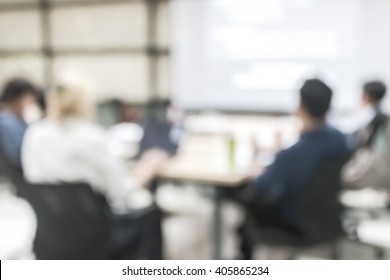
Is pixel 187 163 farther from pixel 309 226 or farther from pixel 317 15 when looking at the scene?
pixel 317 15

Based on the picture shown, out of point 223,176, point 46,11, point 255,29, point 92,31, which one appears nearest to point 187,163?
point 223,176

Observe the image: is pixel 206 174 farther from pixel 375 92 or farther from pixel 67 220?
pixel 375 92

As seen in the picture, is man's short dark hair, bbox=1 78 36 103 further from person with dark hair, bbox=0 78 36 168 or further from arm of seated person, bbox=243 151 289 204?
arm of seated person, bbox=243 151 289 204

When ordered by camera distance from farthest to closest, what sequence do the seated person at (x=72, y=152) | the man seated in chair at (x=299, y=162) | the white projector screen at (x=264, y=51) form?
the white projector screen at (x=264, y=51)
the man seated in chair at (x=299, y=162)
the seated person at (x=72, y=152)

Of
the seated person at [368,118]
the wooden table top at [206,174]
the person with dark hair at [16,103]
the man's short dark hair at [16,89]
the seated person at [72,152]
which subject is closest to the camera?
the seated person at [72,152]

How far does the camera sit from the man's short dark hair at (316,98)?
7.07 feet

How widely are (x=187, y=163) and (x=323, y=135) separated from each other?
2.67 feet

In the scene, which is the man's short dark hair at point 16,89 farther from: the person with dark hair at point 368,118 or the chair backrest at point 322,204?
the person with dark hair at point 368,118

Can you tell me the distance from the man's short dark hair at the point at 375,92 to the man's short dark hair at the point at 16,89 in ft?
7.52

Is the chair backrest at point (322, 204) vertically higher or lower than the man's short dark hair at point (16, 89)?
lower

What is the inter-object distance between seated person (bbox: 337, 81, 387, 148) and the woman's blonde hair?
5.48 ft

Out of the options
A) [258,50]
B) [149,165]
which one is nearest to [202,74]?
[258,50]

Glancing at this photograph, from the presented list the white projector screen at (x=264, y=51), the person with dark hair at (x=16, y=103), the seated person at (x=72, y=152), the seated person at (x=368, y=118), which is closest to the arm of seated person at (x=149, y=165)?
the seated person at (x=72, y=152)

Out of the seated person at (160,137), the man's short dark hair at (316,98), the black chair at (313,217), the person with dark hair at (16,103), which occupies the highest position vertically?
the man's short dark hair at (316,98)
